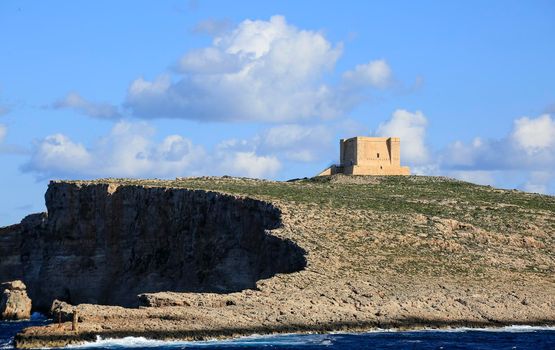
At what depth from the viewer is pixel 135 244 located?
10494cm

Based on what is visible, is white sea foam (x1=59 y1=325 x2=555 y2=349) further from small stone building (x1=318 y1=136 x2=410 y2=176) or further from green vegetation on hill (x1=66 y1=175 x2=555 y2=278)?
small stone building (x1=318 y1=136 x2=410 y2=176)

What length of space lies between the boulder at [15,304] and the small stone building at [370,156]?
3432cm

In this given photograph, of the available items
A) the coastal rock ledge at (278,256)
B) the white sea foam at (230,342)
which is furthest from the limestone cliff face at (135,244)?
the white sea foam at (230,342)

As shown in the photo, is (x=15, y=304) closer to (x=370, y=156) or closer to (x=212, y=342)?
(x=212, y=342)

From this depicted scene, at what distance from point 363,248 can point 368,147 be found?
34.2 metres

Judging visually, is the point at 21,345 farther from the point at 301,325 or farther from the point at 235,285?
the point at 235,285

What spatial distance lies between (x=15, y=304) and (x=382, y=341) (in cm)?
4015

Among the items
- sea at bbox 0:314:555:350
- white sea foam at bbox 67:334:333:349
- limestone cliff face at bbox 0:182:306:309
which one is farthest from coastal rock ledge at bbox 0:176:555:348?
sea at bbox 0:314:555:350

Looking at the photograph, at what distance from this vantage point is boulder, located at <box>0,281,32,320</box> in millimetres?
103488

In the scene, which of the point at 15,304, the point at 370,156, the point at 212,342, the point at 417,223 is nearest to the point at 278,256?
the point at 417,223

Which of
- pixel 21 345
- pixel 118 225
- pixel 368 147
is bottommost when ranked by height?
pixel 21 345

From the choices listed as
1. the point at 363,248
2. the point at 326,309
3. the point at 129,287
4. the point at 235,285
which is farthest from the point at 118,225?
the point at 326,309

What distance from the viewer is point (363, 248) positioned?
90.1 meters

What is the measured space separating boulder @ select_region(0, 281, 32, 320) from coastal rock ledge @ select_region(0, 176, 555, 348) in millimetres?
3299
